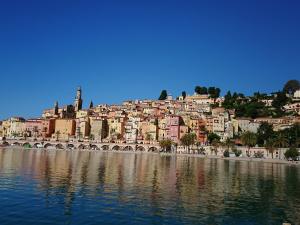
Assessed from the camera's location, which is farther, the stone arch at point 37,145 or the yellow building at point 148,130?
the yellow building at point 148,130

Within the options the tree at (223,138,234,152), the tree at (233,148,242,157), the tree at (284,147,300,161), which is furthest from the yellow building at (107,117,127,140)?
the tree at (284,147,300,161)

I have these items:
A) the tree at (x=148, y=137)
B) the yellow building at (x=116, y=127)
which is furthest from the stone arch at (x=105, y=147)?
the tree at (x=148, y=137)

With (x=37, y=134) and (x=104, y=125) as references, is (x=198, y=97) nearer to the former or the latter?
(x=104, y=125)

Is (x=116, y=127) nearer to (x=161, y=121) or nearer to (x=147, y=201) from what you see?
(x=161, y=121)

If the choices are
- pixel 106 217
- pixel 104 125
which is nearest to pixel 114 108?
pixel 104 125

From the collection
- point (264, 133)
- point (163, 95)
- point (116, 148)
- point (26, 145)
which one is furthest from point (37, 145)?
point (264, 133)

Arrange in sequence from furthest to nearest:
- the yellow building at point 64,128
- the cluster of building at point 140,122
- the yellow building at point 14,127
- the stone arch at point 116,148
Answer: the yellow building at point 14,127 < the yellow building at point 64,128 < the stone arch at point 116,148 < the cluster of building at point 140,122

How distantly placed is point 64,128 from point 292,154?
7538 centimetres

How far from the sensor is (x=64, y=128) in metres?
133

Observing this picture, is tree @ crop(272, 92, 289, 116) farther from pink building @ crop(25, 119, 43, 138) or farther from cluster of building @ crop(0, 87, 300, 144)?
pink building @ crop(25, 119, 43, 138)

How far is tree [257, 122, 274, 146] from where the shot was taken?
99562mm

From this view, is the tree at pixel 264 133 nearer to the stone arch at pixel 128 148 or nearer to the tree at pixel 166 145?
the tree at pixel 166 145

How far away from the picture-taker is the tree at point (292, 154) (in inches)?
3297

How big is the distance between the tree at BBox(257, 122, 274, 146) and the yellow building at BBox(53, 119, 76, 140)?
60.0 meters
